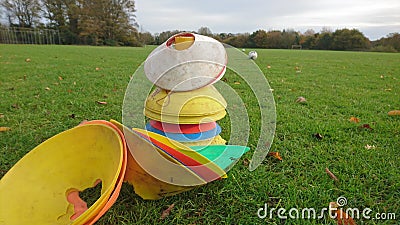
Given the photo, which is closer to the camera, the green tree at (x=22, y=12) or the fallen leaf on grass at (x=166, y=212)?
the fallen leaf on grass at (x=166, y=212)

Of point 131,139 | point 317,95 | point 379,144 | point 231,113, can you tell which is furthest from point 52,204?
point 317,95

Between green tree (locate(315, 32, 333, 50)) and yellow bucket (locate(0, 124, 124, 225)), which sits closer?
yellow bucket (locate(0, 124, 124, 225))

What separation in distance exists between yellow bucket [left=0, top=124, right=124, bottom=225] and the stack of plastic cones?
36cm

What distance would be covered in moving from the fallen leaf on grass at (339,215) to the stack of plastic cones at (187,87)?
25.4 inches

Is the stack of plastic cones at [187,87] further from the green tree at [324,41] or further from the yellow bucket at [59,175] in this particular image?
the green tree at [324,41]

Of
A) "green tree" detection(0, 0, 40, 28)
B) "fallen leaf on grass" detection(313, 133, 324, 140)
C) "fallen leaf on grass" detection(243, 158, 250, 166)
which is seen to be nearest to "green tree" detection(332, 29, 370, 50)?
"green tree" detection(0, 0, 40, 28)

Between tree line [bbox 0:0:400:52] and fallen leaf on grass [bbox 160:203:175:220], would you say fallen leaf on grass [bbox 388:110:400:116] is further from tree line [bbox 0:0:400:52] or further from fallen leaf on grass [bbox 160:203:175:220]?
tree line [bbox 0:0:400:52]

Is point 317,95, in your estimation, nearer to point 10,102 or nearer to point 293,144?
point 293,144

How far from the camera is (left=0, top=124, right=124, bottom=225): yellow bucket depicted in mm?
1053

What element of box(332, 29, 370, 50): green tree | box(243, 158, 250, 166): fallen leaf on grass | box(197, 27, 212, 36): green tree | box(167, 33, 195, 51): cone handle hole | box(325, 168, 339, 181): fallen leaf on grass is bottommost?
box(325, 168, 339, 181): fallen leaf on grass

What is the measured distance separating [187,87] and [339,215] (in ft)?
2.84

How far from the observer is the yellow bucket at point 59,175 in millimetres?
1053

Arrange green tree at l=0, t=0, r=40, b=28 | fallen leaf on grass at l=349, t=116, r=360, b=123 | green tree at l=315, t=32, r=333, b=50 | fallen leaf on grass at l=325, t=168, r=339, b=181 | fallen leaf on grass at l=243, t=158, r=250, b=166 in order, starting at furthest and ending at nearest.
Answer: green tree at l=315, t=32, r=333, b=50
green tree at l=0, t=0, r=40, b=28
fallen leaf on grass at l=349, t=116, r=360, b=123
fallen leaf on grass at l=243, t=158, r=250, b=166
fallen leaf on grass at l=325, t=168, r=339, b=181

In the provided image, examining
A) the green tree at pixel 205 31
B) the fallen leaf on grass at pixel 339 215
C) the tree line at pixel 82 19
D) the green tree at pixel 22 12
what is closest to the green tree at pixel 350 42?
the tree line at pixel 82 19
